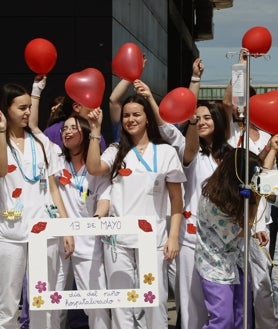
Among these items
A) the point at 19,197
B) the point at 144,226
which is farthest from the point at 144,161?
the point at 19,197

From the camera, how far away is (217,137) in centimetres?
560

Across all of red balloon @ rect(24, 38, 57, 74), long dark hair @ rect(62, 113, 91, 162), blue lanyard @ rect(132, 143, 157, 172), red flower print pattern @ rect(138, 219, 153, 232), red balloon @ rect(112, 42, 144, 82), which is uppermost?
red balloon @ rect(24, 38, 57, 74)

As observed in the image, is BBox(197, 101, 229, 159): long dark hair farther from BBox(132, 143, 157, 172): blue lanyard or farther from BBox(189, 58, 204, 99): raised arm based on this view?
BBox(132, 143, 157, 172): blue lanyard

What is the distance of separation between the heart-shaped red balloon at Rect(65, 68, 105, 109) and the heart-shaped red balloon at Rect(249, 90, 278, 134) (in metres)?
1.05

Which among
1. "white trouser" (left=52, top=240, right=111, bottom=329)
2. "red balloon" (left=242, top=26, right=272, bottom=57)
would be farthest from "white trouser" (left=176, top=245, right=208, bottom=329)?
"red balloon" (left=242, top=26, right=272, bottom=57)

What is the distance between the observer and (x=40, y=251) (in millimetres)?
5109

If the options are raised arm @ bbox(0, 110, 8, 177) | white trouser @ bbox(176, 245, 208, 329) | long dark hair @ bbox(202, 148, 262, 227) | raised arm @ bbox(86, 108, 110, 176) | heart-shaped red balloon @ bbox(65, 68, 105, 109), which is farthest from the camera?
white trouser @ bbox(176, 245, 208, 329)

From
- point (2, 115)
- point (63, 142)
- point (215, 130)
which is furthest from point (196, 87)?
point (2, 115)

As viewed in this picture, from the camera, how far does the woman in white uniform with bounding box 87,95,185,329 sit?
5238 mm

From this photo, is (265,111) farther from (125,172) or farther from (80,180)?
(80,180)

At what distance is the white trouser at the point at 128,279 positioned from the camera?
206 inches

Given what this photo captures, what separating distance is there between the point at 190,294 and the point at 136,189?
844 mm

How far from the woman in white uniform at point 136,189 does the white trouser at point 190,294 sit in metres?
0.16

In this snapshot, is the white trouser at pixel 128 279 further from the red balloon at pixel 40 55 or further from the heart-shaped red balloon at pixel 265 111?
the red balloon at pixel 40 55
